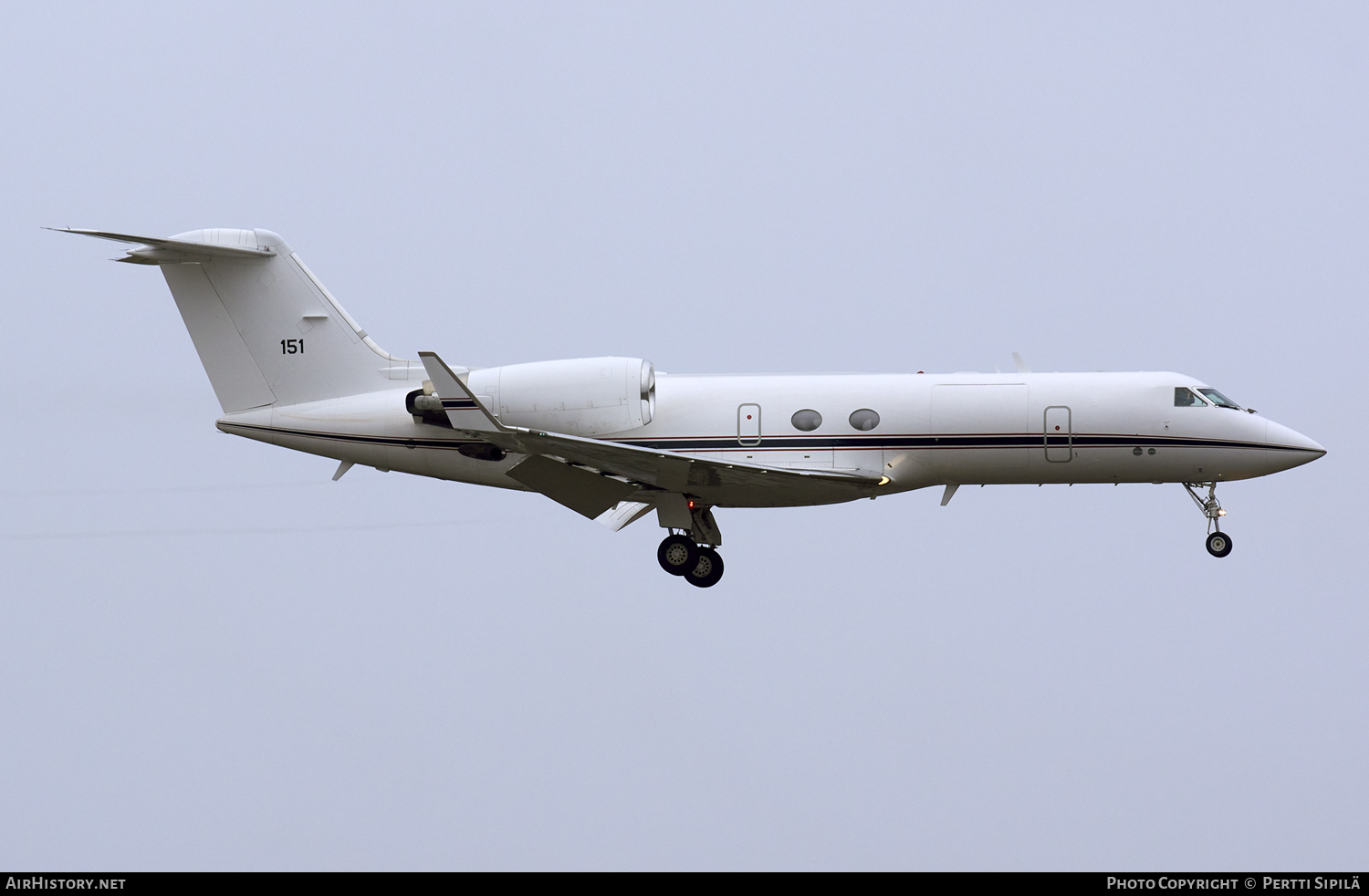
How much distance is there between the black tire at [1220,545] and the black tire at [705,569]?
6.81 meters

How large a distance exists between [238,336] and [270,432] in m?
1.44

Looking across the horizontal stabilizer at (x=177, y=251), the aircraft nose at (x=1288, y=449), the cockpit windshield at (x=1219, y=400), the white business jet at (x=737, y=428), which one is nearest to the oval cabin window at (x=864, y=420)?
the white business jet at (x=737, y=428)

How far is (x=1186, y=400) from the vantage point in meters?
19.2

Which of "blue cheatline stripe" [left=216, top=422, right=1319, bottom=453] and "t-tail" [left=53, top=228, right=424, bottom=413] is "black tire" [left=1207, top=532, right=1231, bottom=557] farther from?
"t-tail" [left=53, top=228, right=424, bottom=413]

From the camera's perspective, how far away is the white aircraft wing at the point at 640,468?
16844 mm

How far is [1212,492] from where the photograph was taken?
19.6 m

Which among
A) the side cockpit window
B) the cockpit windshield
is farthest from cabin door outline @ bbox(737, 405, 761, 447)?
the cockpit windshield

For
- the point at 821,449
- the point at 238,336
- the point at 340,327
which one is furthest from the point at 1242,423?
the point at 238,336

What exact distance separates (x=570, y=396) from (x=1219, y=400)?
29.0 ft

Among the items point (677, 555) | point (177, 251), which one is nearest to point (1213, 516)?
point (677, 555)

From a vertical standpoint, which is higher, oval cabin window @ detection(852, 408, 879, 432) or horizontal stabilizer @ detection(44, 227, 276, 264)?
horizontal stabilizer @ detection(44, 227, 276, 264)

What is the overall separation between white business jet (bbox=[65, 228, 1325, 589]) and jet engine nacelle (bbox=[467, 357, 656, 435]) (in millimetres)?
25

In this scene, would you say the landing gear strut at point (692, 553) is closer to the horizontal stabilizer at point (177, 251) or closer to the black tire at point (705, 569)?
the black tire at point (705, 569)

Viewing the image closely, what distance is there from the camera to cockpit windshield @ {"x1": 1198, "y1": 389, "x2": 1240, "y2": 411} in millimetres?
19297
